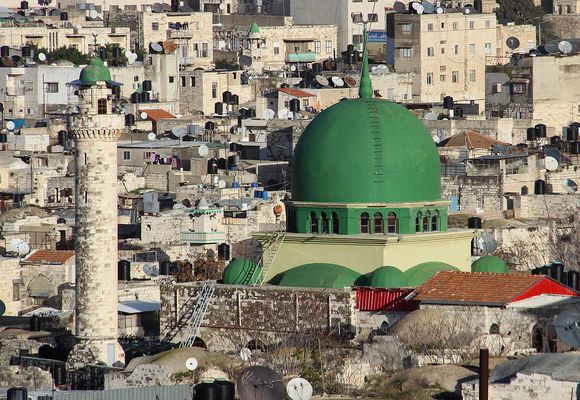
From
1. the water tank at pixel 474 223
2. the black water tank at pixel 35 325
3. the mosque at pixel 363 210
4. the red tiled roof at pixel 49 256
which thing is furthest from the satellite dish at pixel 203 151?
the mosque at pixel 363 210

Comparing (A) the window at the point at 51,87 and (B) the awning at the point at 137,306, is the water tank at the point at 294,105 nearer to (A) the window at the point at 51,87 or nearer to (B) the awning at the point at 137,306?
(A) the window at the point at 51,87

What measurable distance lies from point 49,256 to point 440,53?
180 ft

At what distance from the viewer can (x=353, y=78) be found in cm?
12031

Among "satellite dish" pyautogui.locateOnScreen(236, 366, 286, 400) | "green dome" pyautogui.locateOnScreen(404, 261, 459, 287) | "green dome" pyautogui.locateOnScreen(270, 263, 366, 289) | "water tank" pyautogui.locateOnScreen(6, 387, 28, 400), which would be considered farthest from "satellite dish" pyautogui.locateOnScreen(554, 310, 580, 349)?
"water tank" pyautogui.locateOnScreen(6, 387, 28, 400)

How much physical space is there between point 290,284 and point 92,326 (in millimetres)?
4752

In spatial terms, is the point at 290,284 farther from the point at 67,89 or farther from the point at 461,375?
the point at 67,89

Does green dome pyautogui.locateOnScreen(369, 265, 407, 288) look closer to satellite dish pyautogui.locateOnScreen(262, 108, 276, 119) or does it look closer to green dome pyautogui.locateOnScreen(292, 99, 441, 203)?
green dome pyautogui.locateOnScreen(292, 99, 441, 203)

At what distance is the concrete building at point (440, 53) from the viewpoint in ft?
424

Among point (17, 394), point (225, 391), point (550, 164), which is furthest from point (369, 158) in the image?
point (550, 164)

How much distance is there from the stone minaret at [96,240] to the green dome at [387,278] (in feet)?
18.0

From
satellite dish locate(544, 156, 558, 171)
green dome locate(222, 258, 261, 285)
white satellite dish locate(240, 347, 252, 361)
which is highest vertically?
green dome locate(222, 258, 261, 285)

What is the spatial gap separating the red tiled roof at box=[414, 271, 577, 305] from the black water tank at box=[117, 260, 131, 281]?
11311 mm

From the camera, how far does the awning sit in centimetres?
6838

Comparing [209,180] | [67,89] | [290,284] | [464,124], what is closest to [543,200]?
[209,180]
